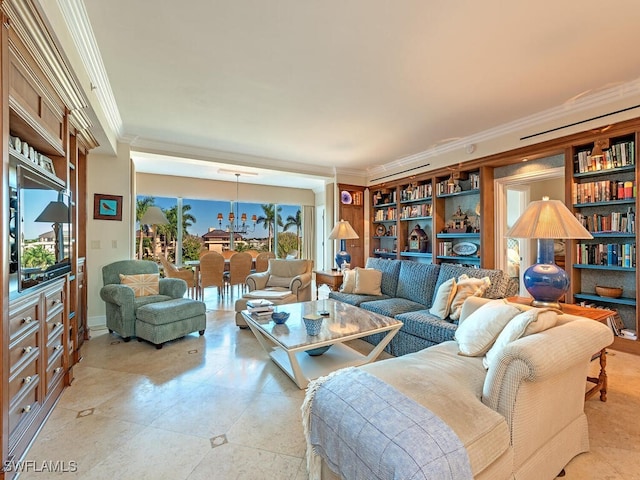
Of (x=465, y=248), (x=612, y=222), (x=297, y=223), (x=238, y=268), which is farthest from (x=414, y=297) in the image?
(x=297, y=223)

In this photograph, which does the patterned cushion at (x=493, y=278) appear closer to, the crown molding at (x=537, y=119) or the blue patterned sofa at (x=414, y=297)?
the blue patterned sofa at (x=414, y=297)

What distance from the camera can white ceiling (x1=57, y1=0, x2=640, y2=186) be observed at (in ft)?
6.51

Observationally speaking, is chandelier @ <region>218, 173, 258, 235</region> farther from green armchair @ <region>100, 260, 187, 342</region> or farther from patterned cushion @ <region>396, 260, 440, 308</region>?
patterned cushion @ <region>396, 260, 440, 308</region>

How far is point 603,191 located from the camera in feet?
10.5

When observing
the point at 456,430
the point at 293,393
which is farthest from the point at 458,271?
the point at 456,430

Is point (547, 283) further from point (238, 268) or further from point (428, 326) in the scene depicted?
point (238, 268)

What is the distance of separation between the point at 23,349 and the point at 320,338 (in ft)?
5.72

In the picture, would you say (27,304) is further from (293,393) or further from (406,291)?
(406,291)

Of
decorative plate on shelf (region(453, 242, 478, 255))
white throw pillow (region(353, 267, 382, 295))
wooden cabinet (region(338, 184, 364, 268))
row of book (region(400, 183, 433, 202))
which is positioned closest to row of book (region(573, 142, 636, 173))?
decorative plate on shelf (region(453, 242, 478, 255))

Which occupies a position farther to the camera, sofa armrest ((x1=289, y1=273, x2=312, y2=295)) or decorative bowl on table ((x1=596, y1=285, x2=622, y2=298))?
sofa armrest ((x1=289, y1=273, x2=312, y2=295))

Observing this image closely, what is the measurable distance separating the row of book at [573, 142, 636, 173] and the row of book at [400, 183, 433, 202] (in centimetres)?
204

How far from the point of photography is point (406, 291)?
360 cm

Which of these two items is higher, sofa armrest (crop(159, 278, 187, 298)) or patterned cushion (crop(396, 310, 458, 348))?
sofa armrest (crop(159, 278, 187, 298))

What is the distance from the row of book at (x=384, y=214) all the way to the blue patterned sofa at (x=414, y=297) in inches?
80.5
